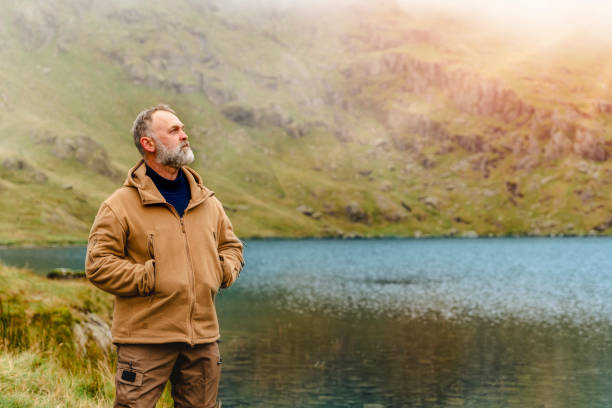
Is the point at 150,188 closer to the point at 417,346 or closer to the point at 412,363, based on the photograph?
the point at 412,363

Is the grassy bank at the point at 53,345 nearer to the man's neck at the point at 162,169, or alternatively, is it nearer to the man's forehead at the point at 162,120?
the man's neck at the point at 162,169

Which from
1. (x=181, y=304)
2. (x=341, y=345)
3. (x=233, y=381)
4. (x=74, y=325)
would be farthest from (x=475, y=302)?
(x=181, y=304)

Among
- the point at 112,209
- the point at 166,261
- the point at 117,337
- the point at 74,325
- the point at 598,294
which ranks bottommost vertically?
the point at 598,294

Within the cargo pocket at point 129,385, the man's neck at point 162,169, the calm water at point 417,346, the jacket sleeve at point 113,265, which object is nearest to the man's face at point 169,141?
the man's neck at point 162,169

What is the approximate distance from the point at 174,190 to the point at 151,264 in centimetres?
95

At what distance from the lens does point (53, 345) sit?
1440 centimetres

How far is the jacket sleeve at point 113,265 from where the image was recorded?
5.86 meters

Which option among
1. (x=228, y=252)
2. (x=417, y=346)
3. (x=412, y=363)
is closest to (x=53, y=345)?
(x=228, y=252)

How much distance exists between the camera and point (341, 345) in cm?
3700

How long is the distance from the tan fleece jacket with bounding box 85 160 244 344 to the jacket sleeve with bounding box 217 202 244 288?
0.28 m

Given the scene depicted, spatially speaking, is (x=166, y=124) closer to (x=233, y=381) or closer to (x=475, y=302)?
(x=233, y=381)

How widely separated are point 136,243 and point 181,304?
2.61ft

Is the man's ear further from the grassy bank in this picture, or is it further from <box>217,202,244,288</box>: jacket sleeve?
the grassy bank

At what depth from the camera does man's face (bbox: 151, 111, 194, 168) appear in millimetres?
6312
